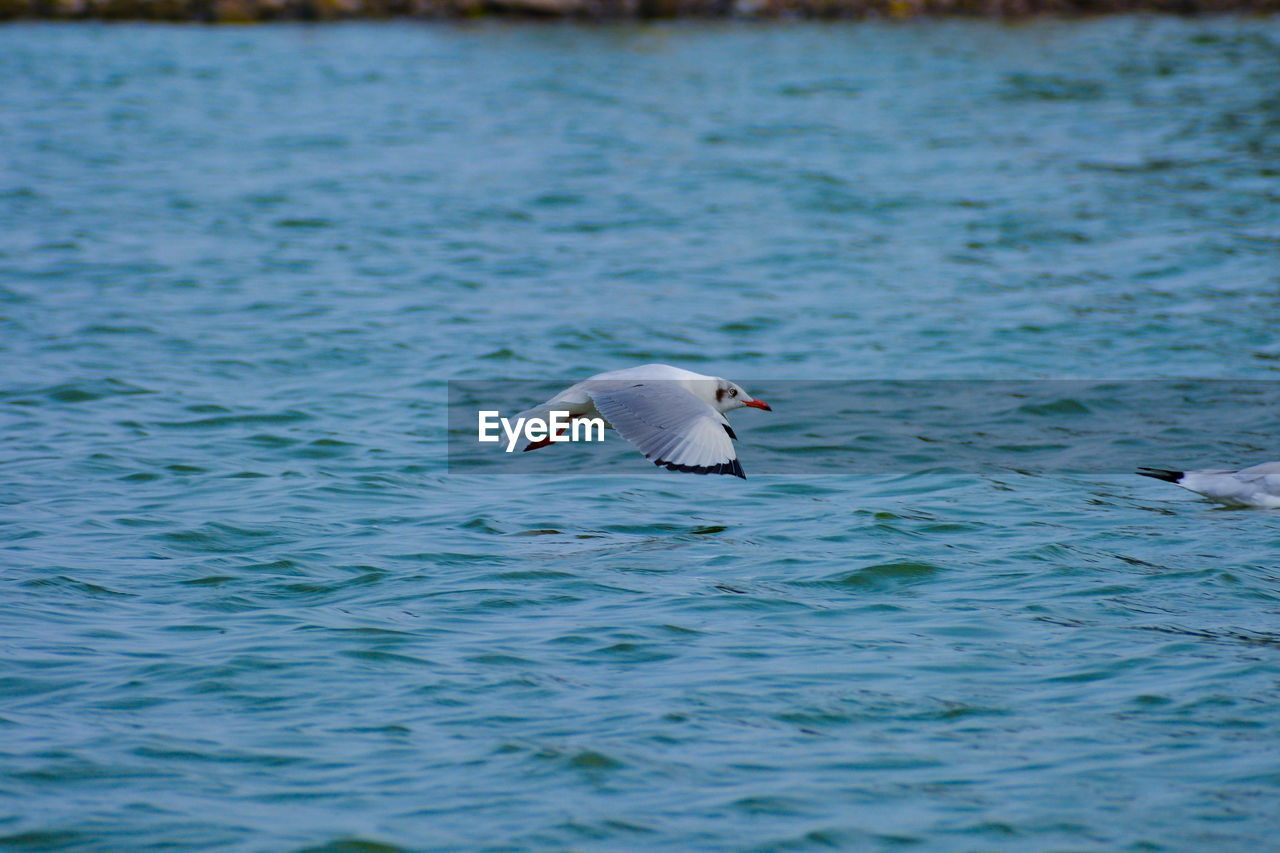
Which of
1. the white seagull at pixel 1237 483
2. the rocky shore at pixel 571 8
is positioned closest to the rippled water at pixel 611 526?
the white seagull at pixel 1237 483

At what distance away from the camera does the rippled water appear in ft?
16.7

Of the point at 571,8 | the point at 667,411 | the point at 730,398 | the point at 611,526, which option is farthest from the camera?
the point at 571,8

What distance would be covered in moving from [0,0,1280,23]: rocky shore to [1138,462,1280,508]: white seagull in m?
32.6

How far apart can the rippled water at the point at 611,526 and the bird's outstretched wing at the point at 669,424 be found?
57 cm

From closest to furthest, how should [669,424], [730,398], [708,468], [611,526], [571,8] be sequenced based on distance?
[708,468] < [669,424] < [611,526] < [730,398] < [571,8]

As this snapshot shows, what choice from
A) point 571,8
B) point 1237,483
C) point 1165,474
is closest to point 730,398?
point 1165,474

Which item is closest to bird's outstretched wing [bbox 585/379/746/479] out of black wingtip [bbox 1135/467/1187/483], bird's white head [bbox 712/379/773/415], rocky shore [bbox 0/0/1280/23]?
bird's white head [bbox 712/379/773/415]

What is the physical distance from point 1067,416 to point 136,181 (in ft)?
44.3

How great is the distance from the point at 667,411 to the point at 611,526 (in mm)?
813

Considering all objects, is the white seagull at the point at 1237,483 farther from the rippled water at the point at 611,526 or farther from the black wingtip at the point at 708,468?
the black wingtip at the point at 708,468

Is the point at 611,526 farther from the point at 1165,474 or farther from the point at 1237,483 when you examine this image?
the point at 1237,483

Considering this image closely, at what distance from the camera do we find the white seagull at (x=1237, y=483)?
8.16m

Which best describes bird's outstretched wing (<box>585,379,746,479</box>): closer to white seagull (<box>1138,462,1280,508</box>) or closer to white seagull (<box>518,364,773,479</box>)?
white seagull (<box>518,364,773,479</box>)

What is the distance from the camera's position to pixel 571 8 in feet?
132
